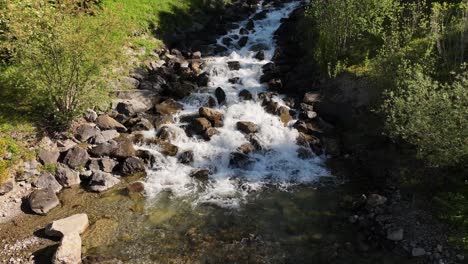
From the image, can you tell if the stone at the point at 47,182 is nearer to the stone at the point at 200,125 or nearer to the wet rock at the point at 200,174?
the wet rock at the point at 200,174

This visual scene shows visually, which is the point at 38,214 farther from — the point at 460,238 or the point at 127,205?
the point at 460,238

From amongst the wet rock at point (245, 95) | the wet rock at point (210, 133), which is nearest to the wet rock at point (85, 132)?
the wet rock at point (210, 133)

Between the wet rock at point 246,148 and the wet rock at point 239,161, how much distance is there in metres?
0.63

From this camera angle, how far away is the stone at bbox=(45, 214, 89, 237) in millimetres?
17469

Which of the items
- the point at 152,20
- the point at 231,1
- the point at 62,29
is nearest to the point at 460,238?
the point at 62,29

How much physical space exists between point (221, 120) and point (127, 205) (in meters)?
10.2

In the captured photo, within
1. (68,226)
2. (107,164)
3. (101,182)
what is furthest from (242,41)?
(68,226)

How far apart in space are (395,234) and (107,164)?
52.0 feet

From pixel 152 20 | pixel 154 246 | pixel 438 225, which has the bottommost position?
pixel 154 246

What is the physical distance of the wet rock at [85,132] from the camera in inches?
963

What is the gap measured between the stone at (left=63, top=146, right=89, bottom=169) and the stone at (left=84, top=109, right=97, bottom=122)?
372 centimetres

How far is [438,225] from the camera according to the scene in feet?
55.4

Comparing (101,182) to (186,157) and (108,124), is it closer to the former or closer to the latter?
(186,157)

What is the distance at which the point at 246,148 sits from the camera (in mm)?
25078
